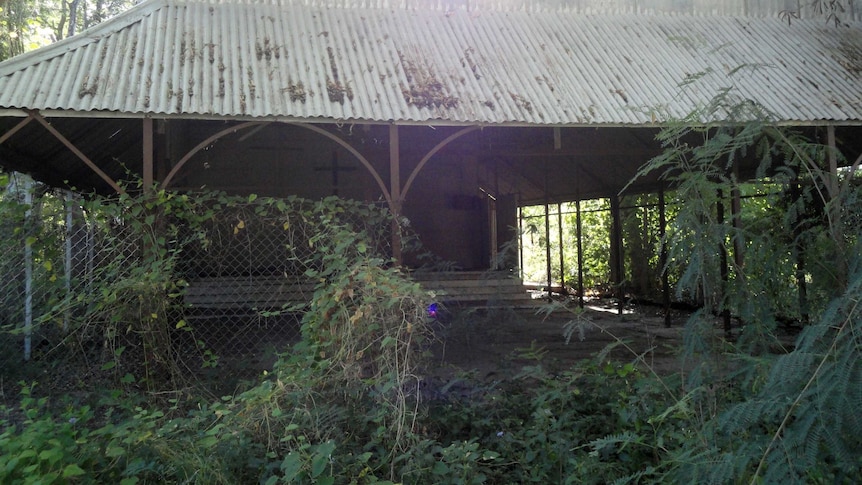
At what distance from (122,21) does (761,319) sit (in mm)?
8280

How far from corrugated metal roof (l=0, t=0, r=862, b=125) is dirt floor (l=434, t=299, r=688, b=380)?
9.24 ft

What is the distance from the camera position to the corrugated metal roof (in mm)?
6781

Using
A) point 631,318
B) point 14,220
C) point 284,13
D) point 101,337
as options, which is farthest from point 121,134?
point 631,318

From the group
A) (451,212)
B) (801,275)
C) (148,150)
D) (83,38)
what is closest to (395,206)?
(148,150)

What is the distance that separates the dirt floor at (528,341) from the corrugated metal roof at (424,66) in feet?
9.24

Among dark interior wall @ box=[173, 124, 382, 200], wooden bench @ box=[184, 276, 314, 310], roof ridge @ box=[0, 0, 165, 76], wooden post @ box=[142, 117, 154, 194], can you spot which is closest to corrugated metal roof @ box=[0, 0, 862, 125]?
roof ridge @ box=[0, 0, 165, 76]

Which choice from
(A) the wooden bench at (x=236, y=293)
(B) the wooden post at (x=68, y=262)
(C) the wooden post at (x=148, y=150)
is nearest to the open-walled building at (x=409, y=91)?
(C) the wooden post at (x=148, y=150)

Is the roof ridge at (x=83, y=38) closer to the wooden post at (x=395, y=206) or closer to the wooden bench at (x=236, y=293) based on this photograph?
the wooden bench at (x=236, y=293)

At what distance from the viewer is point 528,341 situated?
1011 centimetres

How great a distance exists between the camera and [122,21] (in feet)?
27.0

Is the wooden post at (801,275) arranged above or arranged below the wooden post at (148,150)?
below

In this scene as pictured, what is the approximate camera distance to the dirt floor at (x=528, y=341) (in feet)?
24.2

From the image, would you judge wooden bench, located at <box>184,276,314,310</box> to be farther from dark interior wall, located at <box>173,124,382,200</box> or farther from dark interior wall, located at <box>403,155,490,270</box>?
dark interior wall, located at <box>403,155,490,270</box>

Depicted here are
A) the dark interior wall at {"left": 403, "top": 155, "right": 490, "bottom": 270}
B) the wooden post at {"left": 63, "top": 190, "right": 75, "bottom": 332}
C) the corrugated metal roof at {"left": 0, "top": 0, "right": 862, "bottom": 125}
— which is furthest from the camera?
the dark interior wall at {"left": 403, "top": 155, "right": 490, "bottom": 270}
